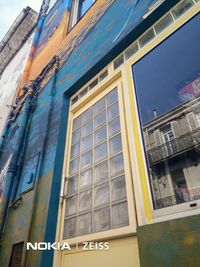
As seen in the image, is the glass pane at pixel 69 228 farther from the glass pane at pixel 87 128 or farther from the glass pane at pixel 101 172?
the glass pane at pixel 87 128

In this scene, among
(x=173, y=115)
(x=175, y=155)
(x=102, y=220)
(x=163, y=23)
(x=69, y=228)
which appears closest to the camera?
(x=175, y=155)

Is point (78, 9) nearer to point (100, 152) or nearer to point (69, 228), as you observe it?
point (100, 152)

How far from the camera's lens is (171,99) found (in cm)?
171

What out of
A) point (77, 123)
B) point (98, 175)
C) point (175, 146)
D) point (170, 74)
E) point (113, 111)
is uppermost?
point (77, 123)

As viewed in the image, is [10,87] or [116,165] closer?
[116,165]

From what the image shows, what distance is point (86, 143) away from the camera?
2555 millimetres

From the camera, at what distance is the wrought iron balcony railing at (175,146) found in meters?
1.43

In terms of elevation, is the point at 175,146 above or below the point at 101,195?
above

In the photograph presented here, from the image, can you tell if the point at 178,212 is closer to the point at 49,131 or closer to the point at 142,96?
the point at 142,96

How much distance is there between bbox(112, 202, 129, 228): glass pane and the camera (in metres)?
1.63

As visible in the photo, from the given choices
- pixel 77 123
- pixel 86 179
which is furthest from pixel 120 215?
pixel 77 123

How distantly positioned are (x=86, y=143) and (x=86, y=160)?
0.25 meters

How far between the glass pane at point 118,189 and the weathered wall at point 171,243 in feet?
1.66

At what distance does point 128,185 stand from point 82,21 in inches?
158
